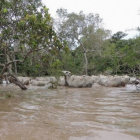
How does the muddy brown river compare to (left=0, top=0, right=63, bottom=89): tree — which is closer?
the muddy brown river

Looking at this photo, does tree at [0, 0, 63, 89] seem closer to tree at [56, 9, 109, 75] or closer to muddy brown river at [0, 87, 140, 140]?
muddy brown river at [0, 87, 140, 140]

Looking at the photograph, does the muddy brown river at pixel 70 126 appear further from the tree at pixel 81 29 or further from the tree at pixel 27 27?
the tree at pixel 81 29

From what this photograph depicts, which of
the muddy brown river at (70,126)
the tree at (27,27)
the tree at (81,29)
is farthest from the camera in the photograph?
the tree at (81,29)

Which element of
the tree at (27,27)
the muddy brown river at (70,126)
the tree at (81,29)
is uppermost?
the tree at (81,29)

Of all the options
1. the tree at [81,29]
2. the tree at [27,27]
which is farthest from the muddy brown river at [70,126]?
the tree at [81,29]

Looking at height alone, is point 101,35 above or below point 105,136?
above

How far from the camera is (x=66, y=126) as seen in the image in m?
3.78

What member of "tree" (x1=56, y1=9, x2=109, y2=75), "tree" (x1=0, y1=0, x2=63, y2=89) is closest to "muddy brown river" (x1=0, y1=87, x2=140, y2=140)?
"tree" (x1=0, y1=0, x2=63, y2=89)

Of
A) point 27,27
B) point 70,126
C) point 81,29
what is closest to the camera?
point 70,126

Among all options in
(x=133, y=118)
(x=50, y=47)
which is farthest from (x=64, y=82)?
(x=133, y=118)

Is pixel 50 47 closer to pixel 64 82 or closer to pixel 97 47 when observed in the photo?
pixel 64 82

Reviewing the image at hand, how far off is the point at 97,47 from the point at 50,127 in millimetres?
24770

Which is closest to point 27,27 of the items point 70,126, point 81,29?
point 70,126

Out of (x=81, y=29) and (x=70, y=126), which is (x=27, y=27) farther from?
(x=81, y=29)
